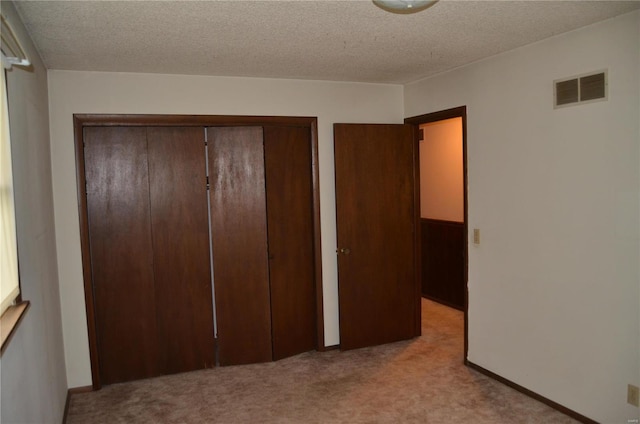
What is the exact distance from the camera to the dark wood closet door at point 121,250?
3432 millimetres

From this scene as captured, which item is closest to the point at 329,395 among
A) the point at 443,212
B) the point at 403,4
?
the point at 403,4

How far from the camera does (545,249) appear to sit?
296 centimetres

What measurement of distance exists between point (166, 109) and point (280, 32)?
1.33 metres

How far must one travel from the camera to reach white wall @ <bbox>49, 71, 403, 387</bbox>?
130 inches

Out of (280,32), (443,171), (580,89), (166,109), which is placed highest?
(280,32)

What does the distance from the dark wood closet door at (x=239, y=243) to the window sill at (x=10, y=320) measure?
5.98 feet

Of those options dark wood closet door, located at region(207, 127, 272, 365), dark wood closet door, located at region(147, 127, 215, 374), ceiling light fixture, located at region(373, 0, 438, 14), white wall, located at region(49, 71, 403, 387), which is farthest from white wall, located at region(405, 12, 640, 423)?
dark wood closet door, located at region(147, 127, 215, 374)

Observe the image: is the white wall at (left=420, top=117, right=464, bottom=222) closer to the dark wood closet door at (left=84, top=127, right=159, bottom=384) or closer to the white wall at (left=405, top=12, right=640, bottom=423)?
the white wall at (left=405, top=12, right=640, bottom=423)

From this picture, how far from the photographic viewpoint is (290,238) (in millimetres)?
3949

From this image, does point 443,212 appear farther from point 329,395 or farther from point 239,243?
point 329,395

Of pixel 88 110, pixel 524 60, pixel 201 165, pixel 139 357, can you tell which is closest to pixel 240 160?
pixel 201 165

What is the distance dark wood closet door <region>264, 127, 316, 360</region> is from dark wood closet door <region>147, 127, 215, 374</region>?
0.54m

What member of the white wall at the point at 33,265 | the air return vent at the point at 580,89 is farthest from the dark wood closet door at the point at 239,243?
the air return vent at the point at 580,89

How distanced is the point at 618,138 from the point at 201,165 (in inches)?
111
